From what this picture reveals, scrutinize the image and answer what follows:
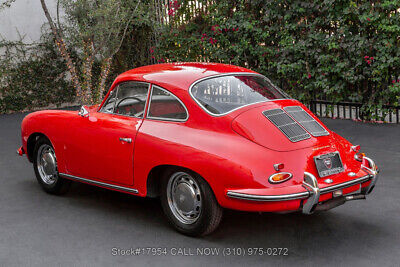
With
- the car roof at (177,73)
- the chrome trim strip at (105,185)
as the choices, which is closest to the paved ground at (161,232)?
the chrome trim strip at (105,185)

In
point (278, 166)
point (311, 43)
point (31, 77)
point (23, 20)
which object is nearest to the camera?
point (278, 166)

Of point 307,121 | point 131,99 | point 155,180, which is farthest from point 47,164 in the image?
point 307,121

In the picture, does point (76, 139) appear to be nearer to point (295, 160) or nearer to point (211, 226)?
point (211, 226)

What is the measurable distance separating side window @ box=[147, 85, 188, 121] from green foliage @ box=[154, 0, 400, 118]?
19.9 feet

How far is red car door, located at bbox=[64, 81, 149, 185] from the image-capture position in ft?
17.6

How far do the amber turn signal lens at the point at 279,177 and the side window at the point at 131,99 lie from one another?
1.71m

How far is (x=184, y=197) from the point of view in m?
4.93

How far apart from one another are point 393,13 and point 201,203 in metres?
6.89

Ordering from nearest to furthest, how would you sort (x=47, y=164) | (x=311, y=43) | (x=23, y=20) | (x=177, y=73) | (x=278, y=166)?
(x=278, y=166) → (x=177, y=73) → (x=47, y=164) → (x=311, y=43) → (x=23, y=20)

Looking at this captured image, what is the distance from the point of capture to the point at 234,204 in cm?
450

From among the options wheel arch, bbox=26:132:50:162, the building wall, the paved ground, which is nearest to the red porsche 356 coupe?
the paved ground

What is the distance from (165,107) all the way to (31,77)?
11.8m

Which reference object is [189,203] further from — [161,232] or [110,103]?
[110,103]

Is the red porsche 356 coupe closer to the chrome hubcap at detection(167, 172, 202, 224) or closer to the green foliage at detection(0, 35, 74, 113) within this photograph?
the chrome hubcap at detection(167, 172, 202, 224)
